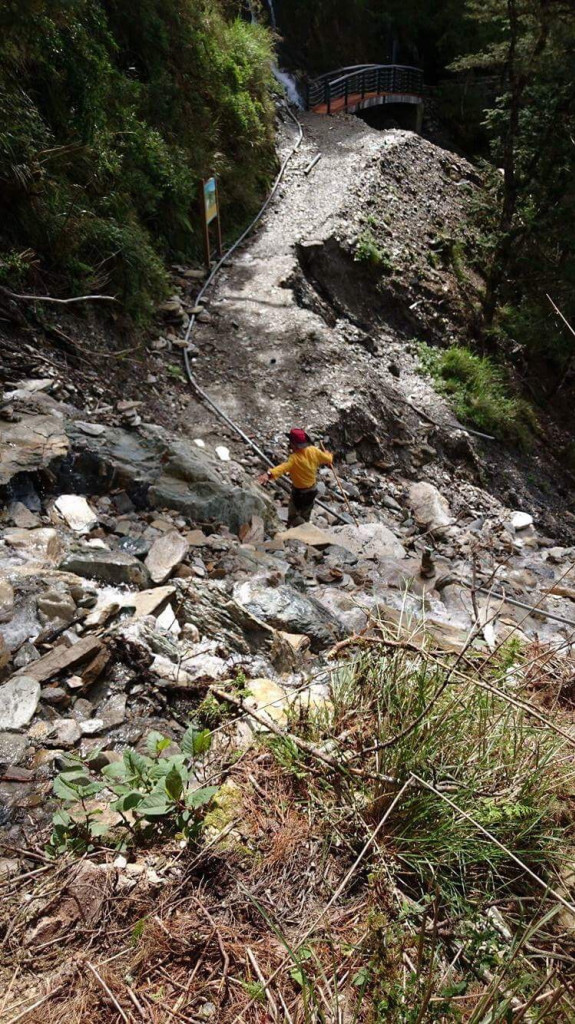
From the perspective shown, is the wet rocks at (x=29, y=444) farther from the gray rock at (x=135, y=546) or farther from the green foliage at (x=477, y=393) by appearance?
the green foliage at (x=477, y=393)

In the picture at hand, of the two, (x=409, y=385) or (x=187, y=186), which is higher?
(x=187, y=186)

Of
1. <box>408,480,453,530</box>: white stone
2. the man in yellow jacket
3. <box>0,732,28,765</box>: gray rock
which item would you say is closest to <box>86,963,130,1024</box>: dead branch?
<box>0,732,28,765</box>: gray rock

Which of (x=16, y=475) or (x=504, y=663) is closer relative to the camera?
(x=504, y=663)

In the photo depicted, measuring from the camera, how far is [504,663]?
9.57 feet

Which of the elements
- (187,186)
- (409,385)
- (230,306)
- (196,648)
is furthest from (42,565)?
(409,385)

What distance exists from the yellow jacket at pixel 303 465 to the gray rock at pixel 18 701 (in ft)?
13.6

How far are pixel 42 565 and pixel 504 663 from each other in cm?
294

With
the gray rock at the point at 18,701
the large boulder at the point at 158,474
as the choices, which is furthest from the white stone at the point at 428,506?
the gray rock at the point at 18,701

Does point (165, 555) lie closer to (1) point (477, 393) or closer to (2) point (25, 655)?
(2) point (25, 655)

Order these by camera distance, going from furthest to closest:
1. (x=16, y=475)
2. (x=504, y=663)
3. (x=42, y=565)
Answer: (x=16, y=475) → (x=42, y=565) → (x=504, y=663)

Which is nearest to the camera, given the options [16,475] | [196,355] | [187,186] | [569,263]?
[16,475]

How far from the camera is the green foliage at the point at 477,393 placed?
12.4 metres

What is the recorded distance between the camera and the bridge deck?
19.5 meters

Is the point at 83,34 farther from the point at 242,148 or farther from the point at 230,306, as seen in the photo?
the point at 242,148
